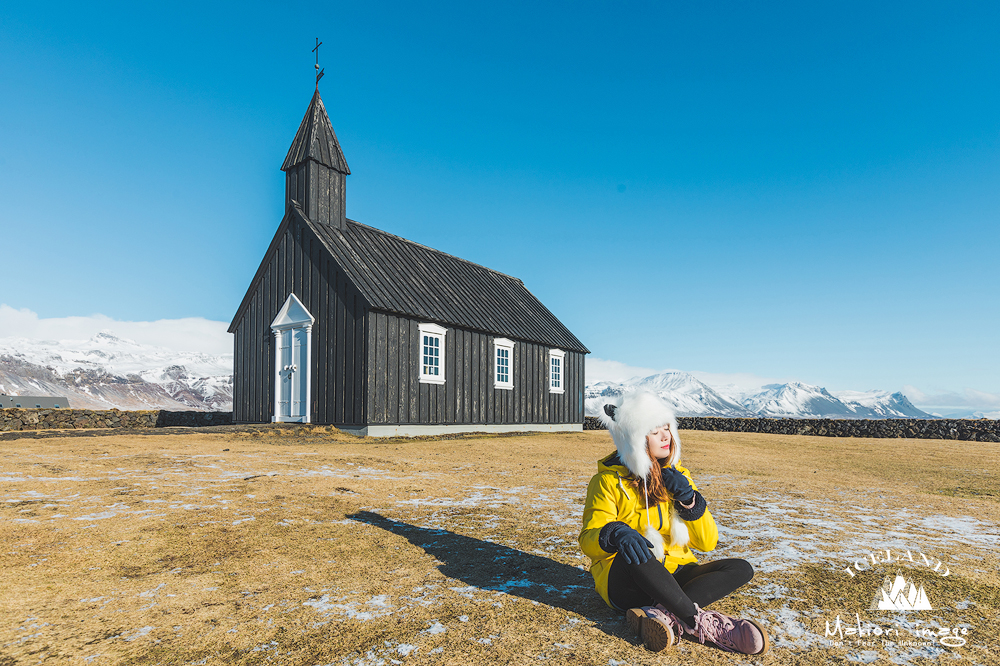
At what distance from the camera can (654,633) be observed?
2967 millimetres

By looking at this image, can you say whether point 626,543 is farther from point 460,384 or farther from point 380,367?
point 460,384

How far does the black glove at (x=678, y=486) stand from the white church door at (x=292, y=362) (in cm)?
1535

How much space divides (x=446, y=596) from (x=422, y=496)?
11.7ft

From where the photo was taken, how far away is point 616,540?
3.19 m

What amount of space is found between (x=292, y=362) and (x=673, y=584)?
16607 mm

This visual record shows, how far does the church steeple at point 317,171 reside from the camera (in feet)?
60.6

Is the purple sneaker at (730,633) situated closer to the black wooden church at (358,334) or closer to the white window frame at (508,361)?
the black wooden church at (358,334)

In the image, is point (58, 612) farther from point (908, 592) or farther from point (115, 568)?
point (908, 592)

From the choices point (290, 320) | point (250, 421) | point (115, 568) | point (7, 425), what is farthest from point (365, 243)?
point (115, 568)

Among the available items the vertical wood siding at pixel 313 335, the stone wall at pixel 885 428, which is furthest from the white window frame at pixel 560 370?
the vertical wood siding at pixel 313 335

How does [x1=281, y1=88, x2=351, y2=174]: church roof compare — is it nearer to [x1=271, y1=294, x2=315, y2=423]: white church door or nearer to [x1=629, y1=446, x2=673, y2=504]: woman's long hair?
[x1=271, y1=294, x2=315, y2=423]: white church door

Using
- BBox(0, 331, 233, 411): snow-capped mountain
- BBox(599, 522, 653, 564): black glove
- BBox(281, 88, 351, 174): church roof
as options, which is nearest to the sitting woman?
BBox(599, 522, 653, 564): black glove

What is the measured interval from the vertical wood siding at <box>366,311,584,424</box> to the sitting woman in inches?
517

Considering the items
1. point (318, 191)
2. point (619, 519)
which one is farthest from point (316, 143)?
point (619, 519)
